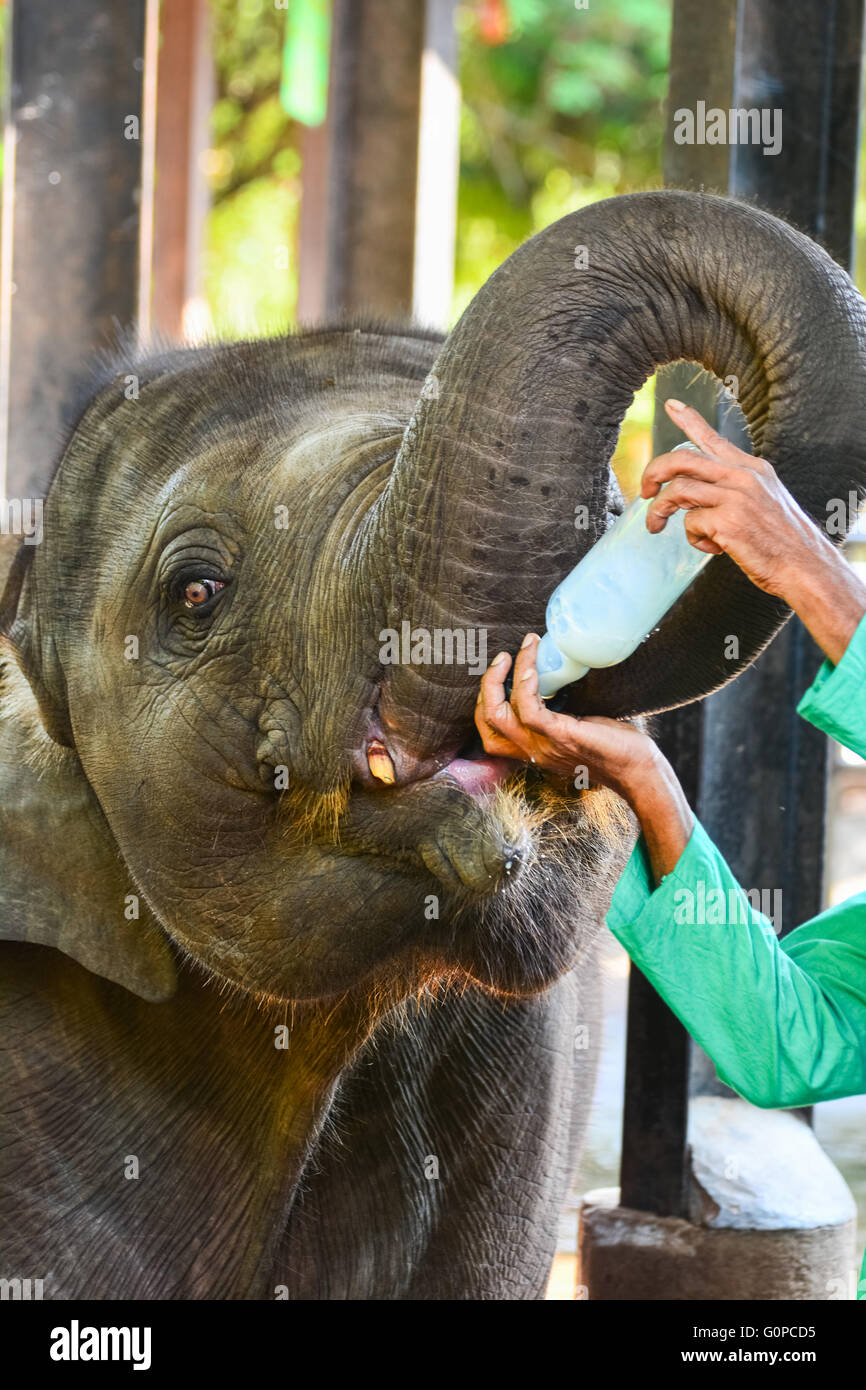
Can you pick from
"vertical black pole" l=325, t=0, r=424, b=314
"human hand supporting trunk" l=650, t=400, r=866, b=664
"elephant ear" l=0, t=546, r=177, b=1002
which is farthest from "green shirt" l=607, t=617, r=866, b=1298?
"vertical black pole" l=325, t=0, r=424, b=314

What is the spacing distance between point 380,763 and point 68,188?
2.99 m

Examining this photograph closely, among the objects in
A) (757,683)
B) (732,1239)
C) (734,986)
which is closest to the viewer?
(734,986)

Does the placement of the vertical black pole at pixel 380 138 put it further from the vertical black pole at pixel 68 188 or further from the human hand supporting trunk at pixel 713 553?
the human hand supporting trunk at pixel 713 553

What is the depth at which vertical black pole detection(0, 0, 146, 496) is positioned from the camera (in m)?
4.72

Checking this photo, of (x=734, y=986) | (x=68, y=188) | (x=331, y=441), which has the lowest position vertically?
(x=734, y=986)

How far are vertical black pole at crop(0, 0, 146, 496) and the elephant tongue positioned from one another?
108 inches

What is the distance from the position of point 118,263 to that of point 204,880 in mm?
2613

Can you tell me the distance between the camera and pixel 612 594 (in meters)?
2.15

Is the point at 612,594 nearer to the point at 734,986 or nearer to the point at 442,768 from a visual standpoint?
the point at 442,768

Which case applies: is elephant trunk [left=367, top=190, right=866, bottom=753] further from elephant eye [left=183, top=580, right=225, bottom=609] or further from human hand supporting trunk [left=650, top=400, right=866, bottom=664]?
elephant eye [left=183, top=580, right=225, bottom=609]

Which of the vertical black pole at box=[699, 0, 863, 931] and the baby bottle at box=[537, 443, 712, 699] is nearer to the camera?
the baby bottle at box=[537, 443, 712, 699]

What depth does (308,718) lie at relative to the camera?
239cm

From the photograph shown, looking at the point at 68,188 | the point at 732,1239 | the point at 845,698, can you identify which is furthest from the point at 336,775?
the point at 68,188
